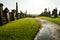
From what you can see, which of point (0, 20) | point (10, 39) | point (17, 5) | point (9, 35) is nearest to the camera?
point (10, 39)

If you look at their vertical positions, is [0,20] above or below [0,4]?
A: below

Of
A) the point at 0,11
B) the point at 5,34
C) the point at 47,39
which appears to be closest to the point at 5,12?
the point at 0,11

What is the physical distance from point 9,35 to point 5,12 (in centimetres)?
861

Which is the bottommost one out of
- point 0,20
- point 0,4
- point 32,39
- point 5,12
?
point 32,39

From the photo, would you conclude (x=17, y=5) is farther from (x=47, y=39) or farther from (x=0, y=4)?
(x=47, y=39)

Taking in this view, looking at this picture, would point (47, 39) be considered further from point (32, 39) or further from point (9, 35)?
point (9, 35)

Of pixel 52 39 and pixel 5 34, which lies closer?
pixel 52 39

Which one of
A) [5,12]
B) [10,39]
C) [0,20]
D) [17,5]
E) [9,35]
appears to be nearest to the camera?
[10,39]

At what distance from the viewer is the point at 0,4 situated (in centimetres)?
1816

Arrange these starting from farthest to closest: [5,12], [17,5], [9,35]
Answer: [17,5]
[5,12]
[9,35]

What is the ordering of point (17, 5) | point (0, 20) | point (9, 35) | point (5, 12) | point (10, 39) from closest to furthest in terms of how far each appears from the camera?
1. point (10, 39)
2. point (9, 35)
3. point (0, 20)
4. point (5, 12)
5. point (17, 5)

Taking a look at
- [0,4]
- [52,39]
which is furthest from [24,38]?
[0,4]

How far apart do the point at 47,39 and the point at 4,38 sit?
4376 millimetres

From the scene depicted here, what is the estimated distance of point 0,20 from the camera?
1755 centimetres
